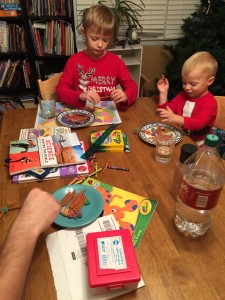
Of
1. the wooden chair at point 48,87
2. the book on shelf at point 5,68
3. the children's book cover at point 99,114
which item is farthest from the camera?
the book on shelf at point 5,68

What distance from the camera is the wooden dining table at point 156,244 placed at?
0.64m

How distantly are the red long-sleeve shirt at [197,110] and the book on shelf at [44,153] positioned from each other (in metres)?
0.63

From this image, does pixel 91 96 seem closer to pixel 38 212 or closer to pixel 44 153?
pixel 44 153

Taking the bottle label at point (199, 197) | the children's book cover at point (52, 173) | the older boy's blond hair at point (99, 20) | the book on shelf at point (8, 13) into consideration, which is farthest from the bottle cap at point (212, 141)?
Answer: the book on shelf at point (8, 13)

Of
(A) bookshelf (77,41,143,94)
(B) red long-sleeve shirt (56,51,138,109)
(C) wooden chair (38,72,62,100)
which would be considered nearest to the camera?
(C) wooden chair (38,72,62,100)

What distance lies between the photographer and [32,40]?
2.74m

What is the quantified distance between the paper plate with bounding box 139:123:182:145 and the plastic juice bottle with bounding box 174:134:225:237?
306 millimetres

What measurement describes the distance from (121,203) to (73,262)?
26 centimetres

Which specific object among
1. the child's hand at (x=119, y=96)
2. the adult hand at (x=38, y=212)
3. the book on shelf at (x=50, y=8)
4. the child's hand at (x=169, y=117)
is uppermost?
the book on shelf at (x=50, y=8)

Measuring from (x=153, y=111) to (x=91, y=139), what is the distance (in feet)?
1.64

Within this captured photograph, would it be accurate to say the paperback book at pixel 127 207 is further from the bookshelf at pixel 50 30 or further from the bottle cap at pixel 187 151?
the bookshelf at pixel 50 30

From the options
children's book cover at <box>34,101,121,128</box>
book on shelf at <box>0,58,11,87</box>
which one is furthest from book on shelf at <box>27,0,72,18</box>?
children's book cover at <box>34,101,121,128</box>

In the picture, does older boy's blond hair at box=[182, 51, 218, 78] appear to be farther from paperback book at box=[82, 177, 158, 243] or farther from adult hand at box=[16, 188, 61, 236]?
adult hand at box=[16, 188, 61, 236]

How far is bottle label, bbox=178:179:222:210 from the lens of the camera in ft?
2.27
